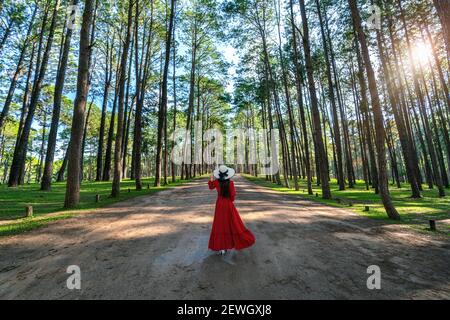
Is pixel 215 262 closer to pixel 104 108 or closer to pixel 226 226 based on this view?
pixel 226 226

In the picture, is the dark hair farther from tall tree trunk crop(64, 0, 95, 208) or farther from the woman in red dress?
tall tree trunk crop(64, 0, 95, 208)

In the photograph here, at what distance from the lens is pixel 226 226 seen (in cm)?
500

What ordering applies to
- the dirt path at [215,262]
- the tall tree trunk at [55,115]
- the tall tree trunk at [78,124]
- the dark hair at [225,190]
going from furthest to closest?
the tall tree trunk at [55,115], the tall tree trunk at [78,124], the dark hair at [225,190], the dirt path at [215,262]

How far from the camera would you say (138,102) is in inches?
810

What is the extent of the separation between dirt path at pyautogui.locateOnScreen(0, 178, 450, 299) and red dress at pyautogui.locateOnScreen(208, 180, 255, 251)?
22cm

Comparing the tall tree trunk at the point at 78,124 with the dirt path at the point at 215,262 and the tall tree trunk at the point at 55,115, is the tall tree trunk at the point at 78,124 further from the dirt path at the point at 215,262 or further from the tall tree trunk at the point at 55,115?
the tall tree trunk at the point at 55,115

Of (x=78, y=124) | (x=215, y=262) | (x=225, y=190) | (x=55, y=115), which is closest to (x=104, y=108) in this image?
(x=55, y=115)

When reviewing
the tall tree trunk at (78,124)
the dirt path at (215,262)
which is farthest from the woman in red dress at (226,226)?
the tall tree trunk at (78,124)

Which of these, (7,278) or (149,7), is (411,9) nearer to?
(149,7)

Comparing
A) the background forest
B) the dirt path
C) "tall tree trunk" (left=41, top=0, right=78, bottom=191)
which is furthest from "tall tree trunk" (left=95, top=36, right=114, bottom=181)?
the dirt path

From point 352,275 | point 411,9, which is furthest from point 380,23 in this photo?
point 352,275

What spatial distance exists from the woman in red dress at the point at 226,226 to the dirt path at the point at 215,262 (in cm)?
23

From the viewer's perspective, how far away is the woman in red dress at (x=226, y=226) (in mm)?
4840

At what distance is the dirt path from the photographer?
3412 millimetres
